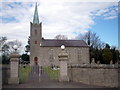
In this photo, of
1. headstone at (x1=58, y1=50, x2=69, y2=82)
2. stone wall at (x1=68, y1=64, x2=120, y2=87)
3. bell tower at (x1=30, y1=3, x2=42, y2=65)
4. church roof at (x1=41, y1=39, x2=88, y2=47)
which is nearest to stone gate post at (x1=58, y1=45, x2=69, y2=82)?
headstone at (x1=58, y1=50, x2=69, y2=82)

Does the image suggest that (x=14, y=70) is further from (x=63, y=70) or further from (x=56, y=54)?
(x=56, y=54)

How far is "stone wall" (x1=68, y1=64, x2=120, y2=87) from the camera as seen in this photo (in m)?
10.9

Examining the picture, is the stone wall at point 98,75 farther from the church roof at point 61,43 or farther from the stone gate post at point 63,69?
the church roof at point 61,43

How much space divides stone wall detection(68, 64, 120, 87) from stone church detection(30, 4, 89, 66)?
151 feet

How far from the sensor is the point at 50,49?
61.3 m

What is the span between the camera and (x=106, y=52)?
49875mm

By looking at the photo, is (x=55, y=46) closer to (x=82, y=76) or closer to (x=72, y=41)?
(x=72, y=41)

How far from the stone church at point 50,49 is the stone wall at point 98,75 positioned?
46.1 meters

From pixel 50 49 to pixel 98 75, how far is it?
4979 centimetres

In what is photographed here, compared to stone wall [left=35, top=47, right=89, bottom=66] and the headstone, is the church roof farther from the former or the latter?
the headstone

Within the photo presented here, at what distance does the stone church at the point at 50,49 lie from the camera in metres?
60.8

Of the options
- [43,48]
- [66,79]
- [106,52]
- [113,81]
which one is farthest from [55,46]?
[113,81]

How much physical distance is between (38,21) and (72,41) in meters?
13.8

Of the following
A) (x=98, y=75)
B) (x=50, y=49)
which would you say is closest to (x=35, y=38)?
(x=50, y=49)
